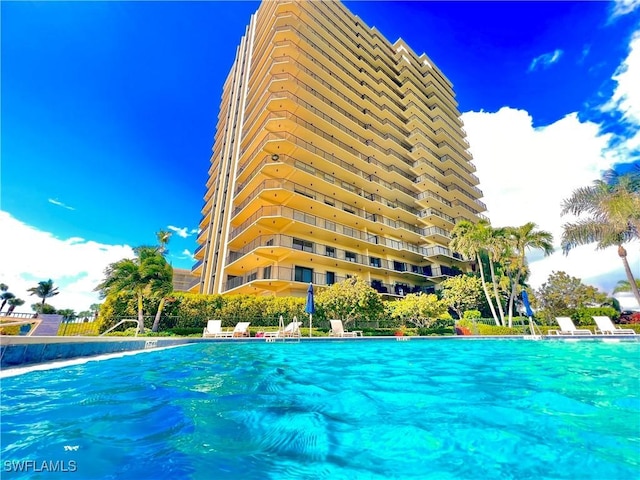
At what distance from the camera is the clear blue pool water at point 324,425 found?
2.27 m

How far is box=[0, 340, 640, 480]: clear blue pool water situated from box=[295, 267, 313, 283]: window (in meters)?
17.2

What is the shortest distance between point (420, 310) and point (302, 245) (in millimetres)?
11236

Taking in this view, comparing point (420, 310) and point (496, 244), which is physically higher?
point (496, 244)

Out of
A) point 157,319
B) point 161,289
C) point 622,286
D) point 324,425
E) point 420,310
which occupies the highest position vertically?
point 622,286

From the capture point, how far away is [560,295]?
967 inches

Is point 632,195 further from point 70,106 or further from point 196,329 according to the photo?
point 70,106

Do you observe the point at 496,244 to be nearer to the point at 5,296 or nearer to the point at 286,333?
the point at 286,333

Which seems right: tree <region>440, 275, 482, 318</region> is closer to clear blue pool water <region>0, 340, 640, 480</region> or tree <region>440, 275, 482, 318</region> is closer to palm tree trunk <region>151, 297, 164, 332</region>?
clear blue pool water <region>0, 340, 640, 480</region>

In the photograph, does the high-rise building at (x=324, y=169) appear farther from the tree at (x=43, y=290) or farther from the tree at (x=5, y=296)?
the tree at (x=5, y=296)

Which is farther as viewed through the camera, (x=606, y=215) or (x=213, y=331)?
(x=606, y=215)

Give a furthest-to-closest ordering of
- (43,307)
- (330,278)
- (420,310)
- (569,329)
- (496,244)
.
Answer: (43,307) → (330,278) → (496,244) → (420,310) → (569,329)

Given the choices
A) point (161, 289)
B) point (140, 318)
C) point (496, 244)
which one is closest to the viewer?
point (140, 318)

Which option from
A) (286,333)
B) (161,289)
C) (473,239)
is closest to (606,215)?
(473,239)

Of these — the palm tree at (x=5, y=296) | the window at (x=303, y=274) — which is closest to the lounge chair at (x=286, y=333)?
the window at (x=303, y=274)
